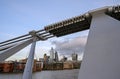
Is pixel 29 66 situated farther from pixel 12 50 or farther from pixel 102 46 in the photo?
pixel 102 46

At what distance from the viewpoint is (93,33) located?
46.1 ft

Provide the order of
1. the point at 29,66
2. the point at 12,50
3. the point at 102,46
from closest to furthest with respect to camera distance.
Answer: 1. the point at 102,46
2. the point at 12,50
3. the point at 29,66

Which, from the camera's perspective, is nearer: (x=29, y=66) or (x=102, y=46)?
(x=102, y=46)

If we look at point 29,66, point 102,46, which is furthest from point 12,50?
point 102,46

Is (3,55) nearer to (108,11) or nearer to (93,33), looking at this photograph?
(93,33)

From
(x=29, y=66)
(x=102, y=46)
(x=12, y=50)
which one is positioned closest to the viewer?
(x=102, y=46)

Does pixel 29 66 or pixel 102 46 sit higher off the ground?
pixel 102 46

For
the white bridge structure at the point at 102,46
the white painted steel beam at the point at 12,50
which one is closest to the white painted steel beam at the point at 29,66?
the white painted steel beam at the point at 12,50

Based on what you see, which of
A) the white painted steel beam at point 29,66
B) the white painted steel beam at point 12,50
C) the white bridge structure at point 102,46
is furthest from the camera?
the white painted steel beam at point 29,66

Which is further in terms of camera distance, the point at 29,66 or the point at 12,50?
the point at 29,66

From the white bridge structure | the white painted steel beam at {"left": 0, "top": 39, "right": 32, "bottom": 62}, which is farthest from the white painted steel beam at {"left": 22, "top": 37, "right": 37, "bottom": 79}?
the white bridge structure

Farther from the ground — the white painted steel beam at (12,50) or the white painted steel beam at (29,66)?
the white painted steel beam at (12,50)

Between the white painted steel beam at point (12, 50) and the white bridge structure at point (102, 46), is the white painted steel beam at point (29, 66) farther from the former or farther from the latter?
the white bridge structure at point (102, 46)

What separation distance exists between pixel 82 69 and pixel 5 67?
277ft
